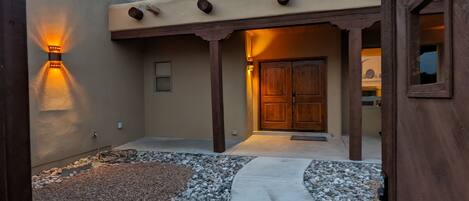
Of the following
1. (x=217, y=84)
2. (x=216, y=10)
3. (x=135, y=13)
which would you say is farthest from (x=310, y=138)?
(x=135, y=13)

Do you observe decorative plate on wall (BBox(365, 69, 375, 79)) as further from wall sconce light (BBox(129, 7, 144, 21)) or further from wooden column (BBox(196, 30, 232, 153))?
wall sconce light (BBox(129, 7, 144, 21))

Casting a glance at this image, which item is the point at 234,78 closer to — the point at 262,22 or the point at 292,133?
the point at 262,22

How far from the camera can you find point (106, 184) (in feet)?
13.8

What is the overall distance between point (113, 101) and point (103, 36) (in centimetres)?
145

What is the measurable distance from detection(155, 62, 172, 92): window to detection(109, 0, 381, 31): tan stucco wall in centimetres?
151

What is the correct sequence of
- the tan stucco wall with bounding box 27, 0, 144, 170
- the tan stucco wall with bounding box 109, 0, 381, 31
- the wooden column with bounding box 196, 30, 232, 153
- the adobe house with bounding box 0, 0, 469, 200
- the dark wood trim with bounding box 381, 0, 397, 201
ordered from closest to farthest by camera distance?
the adobe house with bounding box 0, 0, 469, 200, the dark wood trim with bounding box 381, 0, 397, 201, the tan stucco wall with bounding box 27, 0, 144, 170, the tan stucco wall with bounding box 109, 0, 381, 31, the wooden column with bounding box 196, 30, 232, 153

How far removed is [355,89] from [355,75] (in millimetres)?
236

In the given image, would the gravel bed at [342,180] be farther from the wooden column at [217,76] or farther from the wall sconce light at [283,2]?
the wall sconce light at [283,2]

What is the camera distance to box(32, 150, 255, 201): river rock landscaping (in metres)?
3.80

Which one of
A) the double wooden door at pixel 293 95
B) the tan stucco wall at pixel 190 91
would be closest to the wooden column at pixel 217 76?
→ the tan stucco wall at pixel 190 91

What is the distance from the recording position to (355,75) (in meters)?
5.07

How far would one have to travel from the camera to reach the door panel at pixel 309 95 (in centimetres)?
809

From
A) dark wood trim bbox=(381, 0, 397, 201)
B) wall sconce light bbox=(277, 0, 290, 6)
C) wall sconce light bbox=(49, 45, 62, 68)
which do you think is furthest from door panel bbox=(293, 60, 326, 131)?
dark wood trim bbox=(381, 0, 397, 201)

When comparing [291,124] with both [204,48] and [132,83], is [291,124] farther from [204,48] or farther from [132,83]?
[132,83]
